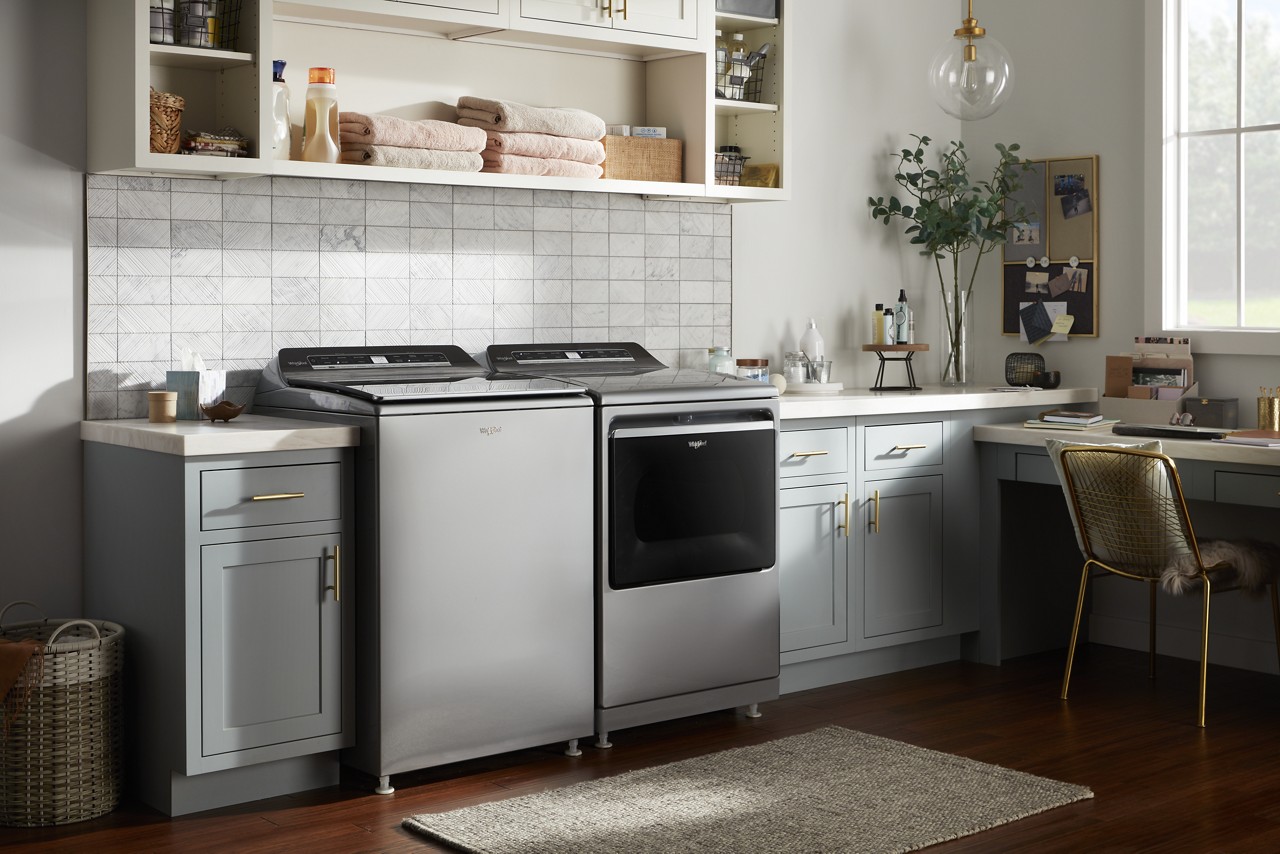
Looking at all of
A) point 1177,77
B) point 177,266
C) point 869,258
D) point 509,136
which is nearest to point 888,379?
point 869,258

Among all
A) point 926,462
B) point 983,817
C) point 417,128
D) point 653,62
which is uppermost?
point 653,62

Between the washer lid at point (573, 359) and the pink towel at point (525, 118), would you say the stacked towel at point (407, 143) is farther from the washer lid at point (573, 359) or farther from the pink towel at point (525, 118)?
the washer lid at point (573, 359)

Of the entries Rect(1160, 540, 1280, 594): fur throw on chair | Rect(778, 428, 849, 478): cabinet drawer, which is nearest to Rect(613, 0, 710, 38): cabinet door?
Rect(778, 428, 849, 478): cabinet drawer

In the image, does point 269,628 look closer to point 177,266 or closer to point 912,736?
point 177,266

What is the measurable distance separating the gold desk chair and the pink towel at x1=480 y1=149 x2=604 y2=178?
1.63m

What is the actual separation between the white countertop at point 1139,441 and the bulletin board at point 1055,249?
0.65 metres

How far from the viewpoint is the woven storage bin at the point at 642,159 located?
4.23 m

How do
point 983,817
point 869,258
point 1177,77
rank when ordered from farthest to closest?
point 869,258 → point 1177,77 → point 983,817

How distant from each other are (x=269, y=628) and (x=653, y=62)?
7.40 ft

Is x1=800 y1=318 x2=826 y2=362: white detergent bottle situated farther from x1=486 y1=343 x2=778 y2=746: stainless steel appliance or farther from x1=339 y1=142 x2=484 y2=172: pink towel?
x1=339 y1=142 x2=484 y2=172: pink towel

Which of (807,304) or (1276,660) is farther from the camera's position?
(807,304)

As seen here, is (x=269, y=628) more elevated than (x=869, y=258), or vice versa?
(x=869, y=258)

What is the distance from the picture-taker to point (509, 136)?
3.90 metres

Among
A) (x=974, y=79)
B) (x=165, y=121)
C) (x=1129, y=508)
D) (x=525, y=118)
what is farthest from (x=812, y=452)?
(x=165, y=121)
